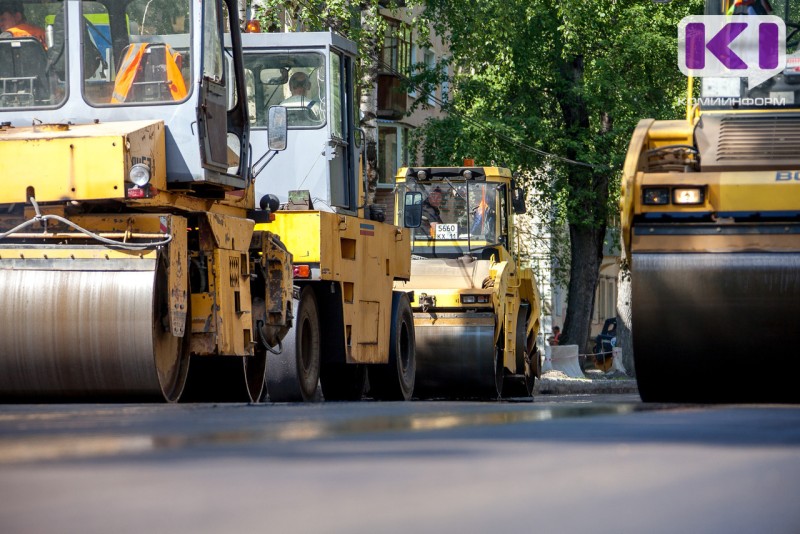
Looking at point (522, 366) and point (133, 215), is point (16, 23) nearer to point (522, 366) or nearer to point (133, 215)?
point (133, 215)

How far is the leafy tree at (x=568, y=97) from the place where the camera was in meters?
33.4

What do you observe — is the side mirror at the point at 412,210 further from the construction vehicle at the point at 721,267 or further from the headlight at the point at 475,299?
the construction vehicle at the point at 721,267

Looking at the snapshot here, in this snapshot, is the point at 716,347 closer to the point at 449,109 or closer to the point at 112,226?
the point at 112,226

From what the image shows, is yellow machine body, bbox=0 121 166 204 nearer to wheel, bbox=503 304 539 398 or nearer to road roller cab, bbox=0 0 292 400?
road roller cab, bbox=0 0 292 400

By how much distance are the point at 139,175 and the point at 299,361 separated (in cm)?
319

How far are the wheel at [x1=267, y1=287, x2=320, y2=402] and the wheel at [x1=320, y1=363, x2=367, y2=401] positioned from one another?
98 centimetres

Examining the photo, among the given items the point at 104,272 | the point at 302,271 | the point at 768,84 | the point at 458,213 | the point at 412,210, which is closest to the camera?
the point at 104,272

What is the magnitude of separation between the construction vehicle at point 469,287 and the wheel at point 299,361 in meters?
5.00

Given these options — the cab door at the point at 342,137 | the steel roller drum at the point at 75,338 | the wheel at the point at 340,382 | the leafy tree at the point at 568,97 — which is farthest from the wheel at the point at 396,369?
the leafy tree at the point at 568,97

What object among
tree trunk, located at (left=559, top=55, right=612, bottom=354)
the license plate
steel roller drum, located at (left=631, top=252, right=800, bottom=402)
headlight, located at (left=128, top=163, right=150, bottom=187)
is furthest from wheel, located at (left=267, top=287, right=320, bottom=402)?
tree trunk, located at (left=559, top=55, right=612, bottom=354)

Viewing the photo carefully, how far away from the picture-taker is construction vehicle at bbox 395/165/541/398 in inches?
711

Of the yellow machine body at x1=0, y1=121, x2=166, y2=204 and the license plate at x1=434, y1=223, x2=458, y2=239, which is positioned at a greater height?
the yellow machine body at x1=0, y1=121, x2=166, y2=204

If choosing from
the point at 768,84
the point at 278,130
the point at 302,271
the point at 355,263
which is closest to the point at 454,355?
the point at 355,263

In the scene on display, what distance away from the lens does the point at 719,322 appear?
8.55 metres
